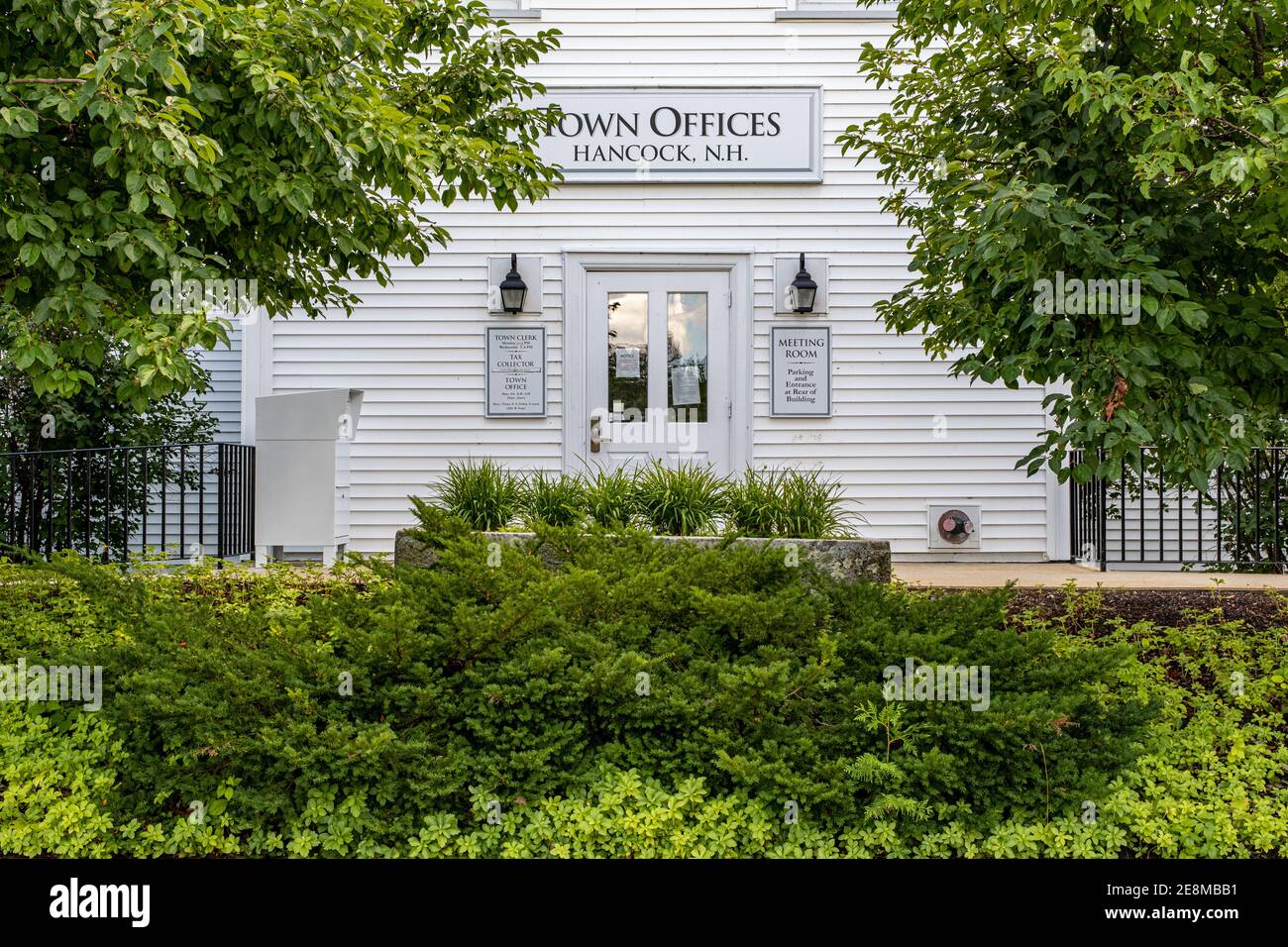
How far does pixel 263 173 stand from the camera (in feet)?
11.0

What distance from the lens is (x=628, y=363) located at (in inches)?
313

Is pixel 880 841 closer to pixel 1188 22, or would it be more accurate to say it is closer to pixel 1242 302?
pixel 1242 302

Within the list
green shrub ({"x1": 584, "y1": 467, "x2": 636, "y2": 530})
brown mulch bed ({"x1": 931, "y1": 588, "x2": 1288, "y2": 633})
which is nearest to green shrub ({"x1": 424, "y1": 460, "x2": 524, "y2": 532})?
green shrub ({"x1": 584, "y1": 467, "x2": 636, "y2": 530})

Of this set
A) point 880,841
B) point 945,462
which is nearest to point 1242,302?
point 880,841

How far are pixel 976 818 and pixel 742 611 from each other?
1038 mm

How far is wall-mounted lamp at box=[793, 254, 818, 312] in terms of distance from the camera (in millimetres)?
7730

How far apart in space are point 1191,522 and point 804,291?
4.15 meters

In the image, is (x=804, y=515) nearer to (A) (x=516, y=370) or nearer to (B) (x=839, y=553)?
(B) (x=839, y=553)

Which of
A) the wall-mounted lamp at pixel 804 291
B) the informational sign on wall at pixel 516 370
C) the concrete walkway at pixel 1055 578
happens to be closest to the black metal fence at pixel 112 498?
the informational sign on wall at pixel 516 370

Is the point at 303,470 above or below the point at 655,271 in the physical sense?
below

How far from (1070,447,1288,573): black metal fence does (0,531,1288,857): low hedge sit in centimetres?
421

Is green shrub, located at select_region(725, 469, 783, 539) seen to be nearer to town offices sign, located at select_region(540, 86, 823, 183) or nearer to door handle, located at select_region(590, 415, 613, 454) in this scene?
door handle, located at select_region(590, 415, 613, 454)

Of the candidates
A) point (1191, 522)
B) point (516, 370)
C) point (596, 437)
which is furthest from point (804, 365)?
point (1191, 522)

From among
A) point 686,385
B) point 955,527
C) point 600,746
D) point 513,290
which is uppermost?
point 513,290
